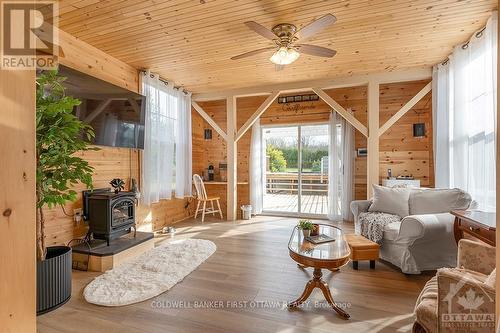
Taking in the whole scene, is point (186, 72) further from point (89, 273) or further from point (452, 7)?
point (452, 7)

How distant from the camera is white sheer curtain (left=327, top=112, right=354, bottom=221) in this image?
17.0 ft

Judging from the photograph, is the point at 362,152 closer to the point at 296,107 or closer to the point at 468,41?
the point at 296,107

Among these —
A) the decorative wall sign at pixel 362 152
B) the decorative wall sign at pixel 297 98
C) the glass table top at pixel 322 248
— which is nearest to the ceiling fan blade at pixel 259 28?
the glass table top at pixel 322 248

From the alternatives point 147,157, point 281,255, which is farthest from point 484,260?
point 147,157

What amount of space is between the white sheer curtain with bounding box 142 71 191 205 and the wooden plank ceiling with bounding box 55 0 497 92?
478 millimetres

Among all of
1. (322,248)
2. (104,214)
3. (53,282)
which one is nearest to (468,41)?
(322,248)

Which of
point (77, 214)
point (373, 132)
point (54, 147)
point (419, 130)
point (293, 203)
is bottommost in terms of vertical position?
point (293, 203)

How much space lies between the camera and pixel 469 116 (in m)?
3.17

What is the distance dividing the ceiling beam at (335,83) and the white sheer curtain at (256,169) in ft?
3.09

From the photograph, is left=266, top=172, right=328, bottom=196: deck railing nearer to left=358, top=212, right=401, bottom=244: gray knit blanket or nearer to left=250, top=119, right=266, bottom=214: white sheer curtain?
left=250, top=119, right=266, bottom=214: white sheer curtain

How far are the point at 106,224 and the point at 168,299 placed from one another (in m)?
1.40

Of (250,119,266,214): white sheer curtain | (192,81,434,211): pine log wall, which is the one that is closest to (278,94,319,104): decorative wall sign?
(192,81,434,211): pine log wall

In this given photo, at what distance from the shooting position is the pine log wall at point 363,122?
4.95m

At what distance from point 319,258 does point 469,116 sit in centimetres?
289
